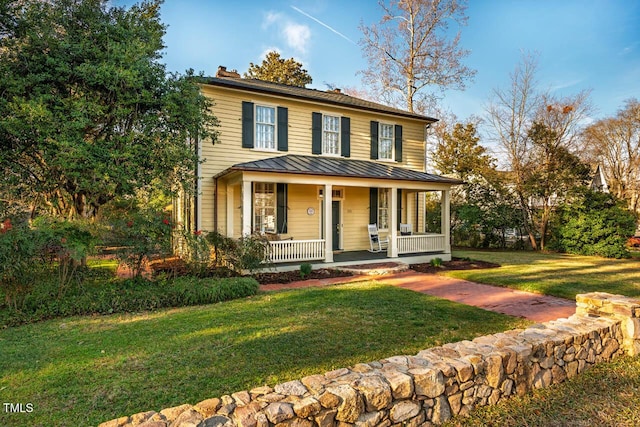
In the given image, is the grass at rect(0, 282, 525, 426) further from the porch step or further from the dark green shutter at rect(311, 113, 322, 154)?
the dark green shutter at rect(311, 113, 322, 154)

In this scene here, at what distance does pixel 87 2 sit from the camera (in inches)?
287

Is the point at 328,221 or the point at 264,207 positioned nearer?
the point at 328,221

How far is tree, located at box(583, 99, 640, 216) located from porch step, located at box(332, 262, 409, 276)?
18.4m

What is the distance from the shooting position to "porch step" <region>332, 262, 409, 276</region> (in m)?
9.38

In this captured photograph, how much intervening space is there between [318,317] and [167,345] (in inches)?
87.2

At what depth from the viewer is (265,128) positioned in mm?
11164

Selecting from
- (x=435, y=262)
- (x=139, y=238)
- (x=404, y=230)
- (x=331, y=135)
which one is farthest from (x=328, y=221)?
(x=139, y=238)

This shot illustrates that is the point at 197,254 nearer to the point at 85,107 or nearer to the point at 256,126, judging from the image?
the point at 85,107

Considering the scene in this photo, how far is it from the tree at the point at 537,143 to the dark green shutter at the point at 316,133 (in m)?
10.7

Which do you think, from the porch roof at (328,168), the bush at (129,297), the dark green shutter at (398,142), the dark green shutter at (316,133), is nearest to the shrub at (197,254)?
the bush at (129,297)

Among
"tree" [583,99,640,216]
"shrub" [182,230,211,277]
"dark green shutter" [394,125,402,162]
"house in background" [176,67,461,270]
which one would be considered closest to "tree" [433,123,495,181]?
"tree" [583,99,640,216]

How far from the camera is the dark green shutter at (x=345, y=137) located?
489 inches

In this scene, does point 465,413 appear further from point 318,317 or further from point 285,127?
point 285,127

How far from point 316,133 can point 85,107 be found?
6.92 m
